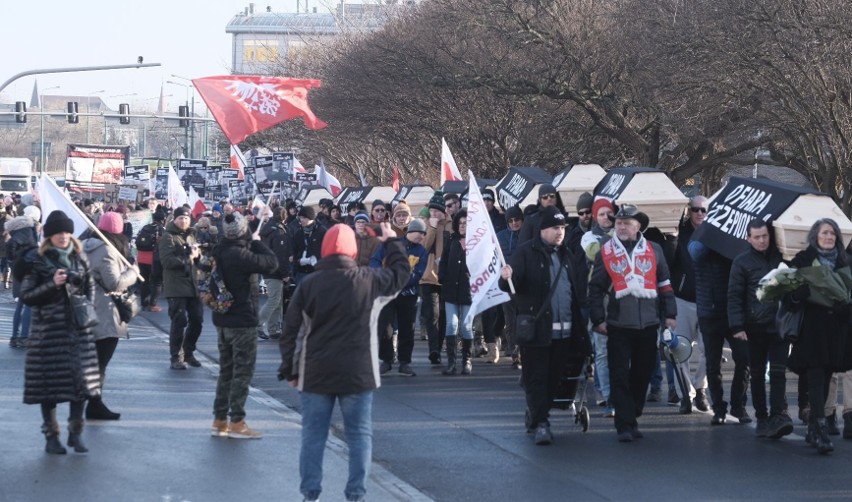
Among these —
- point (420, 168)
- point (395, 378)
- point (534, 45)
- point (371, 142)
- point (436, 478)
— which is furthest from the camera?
point (420, 168)

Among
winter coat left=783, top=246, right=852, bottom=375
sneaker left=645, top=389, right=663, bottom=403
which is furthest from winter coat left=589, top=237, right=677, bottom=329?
sneaker left=645, top=389, right=663, bottom=403

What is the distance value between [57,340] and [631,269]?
13.3 feet

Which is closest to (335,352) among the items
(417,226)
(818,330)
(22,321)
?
(818,330)

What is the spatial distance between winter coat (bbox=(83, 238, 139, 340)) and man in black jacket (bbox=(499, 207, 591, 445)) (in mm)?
2786

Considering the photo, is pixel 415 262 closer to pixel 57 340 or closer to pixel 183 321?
pixel 183 321

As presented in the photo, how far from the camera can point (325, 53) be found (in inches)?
2052

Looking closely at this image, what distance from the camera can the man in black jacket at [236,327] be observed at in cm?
1016

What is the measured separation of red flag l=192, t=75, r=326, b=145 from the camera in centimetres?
2066

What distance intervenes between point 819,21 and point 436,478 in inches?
552

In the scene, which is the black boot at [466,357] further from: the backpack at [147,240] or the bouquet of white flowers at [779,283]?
the backpack at [147,240]

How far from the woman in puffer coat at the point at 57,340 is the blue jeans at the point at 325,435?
7.56ft

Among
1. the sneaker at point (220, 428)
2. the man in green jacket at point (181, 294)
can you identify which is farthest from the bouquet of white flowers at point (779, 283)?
the man in green jacket at point (181, 294)

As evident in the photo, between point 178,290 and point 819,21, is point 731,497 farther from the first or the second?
point 819,21

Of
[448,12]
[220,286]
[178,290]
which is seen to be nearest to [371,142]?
[448,12]
